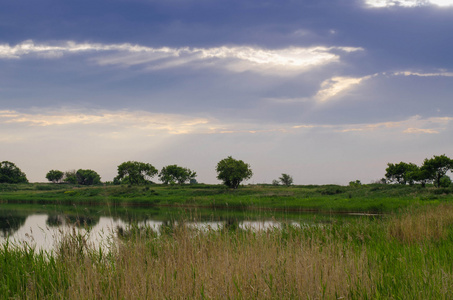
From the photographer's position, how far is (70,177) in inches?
5276

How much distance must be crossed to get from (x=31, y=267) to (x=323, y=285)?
6267mm

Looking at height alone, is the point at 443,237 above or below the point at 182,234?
below

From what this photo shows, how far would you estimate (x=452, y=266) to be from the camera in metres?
A: 6.73

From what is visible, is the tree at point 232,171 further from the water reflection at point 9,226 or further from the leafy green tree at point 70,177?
the leafy green tree at point 70,177

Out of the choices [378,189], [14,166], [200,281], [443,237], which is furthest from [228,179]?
[14,166]

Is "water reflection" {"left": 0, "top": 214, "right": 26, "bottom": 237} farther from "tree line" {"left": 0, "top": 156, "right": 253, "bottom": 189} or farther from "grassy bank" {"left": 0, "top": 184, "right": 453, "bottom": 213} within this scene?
"tree line" {"left": 0, "top": 156, "right": 253, "bottom": 189}

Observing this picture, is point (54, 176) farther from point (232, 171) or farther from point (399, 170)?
point (399, 170)

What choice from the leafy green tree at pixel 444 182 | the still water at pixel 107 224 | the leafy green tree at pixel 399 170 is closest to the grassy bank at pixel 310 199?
the still water at pixel 107 224

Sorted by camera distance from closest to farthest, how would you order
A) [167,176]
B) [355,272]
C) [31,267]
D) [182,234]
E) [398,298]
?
[398,298], [355,272], [31,267], [182,234], [167,176]

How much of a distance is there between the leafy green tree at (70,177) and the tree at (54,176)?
2096 millimetres

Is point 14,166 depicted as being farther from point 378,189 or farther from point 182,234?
point 182,234

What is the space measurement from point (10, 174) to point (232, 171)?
3454 inches

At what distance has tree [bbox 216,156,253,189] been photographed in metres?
71.3

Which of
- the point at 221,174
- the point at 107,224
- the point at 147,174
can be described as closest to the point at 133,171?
the point at 147,174
